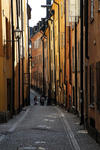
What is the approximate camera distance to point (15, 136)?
1492 centimetres

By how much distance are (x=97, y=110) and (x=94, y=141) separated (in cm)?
103

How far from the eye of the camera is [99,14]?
1313cm

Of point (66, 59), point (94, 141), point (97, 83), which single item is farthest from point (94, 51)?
point (66, 59)

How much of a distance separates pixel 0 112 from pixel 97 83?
892 cm

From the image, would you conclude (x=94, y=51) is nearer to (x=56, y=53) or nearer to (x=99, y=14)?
(x=99, y=14)

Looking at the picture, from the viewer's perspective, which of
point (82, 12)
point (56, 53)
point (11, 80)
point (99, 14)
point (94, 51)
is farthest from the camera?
point (56, 53)

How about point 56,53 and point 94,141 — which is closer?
point 94,141

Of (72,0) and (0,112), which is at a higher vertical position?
(72,0)

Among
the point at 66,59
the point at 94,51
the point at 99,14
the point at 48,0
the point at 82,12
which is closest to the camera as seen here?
the point at 99,14

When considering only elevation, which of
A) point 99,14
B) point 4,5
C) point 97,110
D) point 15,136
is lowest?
point 15,136

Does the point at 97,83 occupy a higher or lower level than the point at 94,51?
lower

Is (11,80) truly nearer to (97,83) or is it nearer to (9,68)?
(9,68)

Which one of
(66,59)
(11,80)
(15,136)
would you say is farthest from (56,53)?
(15,136)

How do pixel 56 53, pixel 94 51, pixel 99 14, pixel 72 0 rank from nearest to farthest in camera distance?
pixel 99 14
pixel 94 51
pixel 72 0
pixel 56 53
